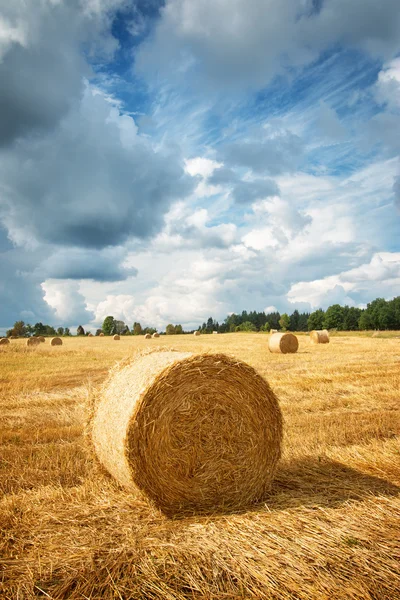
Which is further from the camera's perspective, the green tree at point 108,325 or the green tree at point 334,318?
the green tree at point 334,318

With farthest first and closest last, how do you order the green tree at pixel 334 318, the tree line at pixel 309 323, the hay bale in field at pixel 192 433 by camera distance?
the green tree at pixel 334 318 → the tree line at pixel 309 323 → the hay bale in field at pixel 192 433

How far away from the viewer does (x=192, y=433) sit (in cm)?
505

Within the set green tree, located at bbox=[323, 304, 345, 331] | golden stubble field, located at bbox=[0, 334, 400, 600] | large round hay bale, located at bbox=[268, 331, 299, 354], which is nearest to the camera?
golden stubble field, located at bbox=[0, 334, 400, 600]

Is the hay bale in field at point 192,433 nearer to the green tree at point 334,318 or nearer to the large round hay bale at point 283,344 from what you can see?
the large round hay bale at point 283,344

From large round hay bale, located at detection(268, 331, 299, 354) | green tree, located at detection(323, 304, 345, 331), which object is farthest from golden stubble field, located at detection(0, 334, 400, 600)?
green tree, located at detection(323, 304, 345, 331)

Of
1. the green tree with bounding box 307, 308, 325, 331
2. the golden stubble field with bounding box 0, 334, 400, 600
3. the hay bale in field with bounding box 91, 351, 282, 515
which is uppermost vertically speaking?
the green tree with bounding box 307, 308, 325, 331

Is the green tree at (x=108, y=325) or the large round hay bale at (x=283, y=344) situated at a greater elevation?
the green tree at (x=108, y=325)

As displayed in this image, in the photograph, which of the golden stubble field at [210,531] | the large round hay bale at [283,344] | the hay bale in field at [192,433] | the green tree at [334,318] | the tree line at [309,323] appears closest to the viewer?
the golden stubble field at [210,531]

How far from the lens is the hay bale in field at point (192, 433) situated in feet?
15.8

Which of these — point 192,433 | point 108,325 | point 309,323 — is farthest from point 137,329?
point 192,433

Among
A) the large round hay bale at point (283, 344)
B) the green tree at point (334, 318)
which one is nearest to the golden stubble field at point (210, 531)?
the large round hay bale at point (283, 344)

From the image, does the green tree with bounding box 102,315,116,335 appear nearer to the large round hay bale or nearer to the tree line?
the tree line

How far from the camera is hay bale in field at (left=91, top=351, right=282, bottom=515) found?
15.8 ft

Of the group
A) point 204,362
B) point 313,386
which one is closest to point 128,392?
point 204,362
